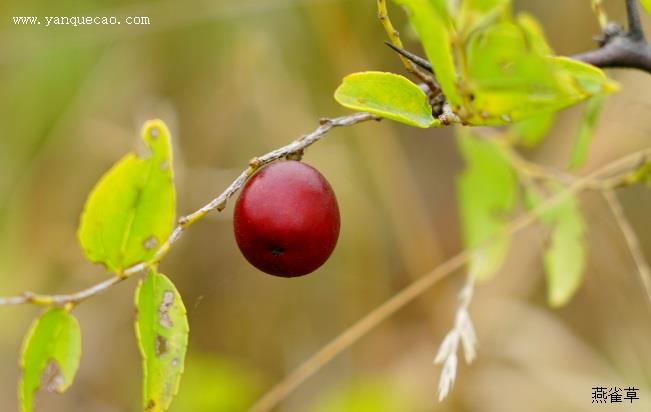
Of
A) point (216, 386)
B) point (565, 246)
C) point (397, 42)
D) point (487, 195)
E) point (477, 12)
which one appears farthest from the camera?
point (216, 386)

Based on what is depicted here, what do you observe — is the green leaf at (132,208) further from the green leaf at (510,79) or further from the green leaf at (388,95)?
the green leaf at (510,79)

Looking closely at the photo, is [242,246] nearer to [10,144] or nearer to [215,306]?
[215,306]

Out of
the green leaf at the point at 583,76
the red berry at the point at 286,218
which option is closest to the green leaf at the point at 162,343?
the red berry at the point at 286,218

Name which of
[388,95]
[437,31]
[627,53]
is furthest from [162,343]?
[627,53]

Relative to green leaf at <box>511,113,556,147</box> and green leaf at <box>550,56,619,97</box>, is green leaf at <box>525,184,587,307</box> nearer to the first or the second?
green leaf at <box>511,113,556,147</box>

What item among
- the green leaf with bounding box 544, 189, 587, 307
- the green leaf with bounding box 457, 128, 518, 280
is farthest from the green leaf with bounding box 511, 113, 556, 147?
the green leaf with bounding box 544, 189, 587, 307

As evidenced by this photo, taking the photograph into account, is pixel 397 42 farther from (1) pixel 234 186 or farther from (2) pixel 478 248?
(2) pixel 478 248
